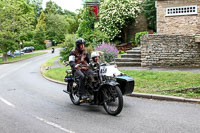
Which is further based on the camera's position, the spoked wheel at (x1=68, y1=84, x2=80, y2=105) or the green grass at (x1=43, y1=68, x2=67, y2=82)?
Answer: the green grass at (x1=43, y1=68, x2=67, y2=82)

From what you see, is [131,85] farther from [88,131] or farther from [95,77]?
[88,131]

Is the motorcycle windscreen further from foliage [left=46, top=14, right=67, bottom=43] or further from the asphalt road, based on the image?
foliage [left=46, top=14, right=67, bottom=43]

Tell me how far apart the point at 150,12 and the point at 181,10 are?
675cm

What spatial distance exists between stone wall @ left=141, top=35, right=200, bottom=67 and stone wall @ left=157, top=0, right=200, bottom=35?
159 inches

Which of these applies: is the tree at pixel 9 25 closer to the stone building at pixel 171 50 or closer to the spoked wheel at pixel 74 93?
the stone building at pixel 171 50

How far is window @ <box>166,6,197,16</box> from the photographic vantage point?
17798 millimetres

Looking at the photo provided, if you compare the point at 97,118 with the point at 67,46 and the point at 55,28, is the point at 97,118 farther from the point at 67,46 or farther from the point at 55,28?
the point at 55,28

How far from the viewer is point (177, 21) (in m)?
18.0

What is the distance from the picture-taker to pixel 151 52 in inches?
576

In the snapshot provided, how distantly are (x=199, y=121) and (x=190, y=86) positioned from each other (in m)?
3.28

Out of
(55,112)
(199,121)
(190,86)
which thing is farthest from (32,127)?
(190,86)

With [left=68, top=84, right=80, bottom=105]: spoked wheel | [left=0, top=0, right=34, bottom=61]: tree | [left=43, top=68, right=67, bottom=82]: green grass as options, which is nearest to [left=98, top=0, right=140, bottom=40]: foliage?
[left=43, top=68, right=67, bottom=82]: green grass

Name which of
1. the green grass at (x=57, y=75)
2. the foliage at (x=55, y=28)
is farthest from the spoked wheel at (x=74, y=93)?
the foliage at (x=55, y=28)

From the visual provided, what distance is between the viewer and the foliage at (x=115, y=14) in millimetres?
24406
